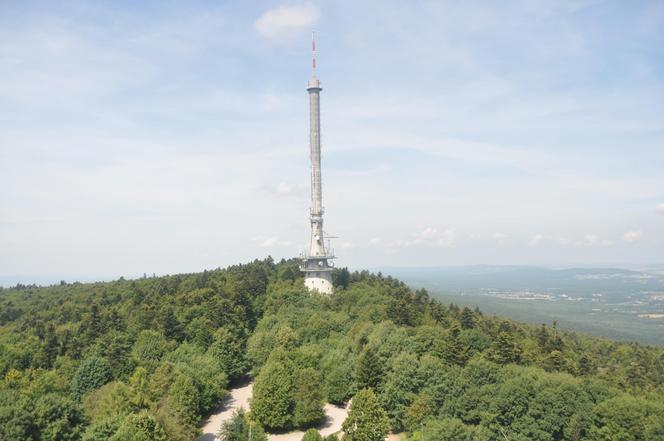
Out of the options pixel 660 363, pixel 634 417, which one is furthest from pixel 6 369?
pixel 660 363

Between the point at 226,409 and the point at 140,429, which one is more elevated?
the point at 140,429

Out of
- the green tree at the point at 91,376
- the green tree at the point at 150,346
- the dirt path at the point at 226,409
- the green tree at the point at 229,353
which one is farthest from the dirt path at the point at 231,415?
the green tree at the point at 91,376

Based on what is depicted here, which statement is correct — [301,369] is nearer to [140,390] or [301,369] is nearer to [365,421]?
[365,421]

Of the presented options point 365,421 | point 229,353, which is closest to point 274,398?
point 365,421

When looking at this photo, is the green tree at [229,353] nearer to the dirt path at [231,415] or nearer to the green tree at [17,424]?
the dirt path at [231,415]

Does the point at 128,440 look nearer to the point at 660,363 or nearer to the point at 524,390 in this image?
the point at 524,390

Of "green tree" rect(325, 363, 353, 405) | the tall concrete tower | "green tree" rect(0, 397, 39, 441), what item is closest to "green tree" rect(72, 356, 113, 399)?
"green tree" rect(0, 397, 39, 441)
